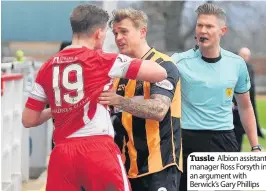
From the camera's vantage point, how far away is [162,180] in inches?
196

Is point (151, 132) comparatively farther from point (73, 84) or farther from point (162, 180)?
point (73, 84)

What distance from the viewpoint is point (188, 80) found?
5.64 metres

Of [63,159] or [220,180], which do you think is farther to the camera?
[220,180]

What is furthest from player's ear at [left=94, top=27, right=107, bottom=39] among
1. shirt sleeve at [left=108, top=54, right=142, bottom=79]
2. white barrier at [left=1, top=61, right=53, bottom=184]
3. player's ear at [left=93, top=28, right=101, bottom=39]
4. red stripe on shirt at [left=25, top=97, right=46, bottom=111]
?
white barrier at [left=1, top=61, right=53, bottom=184]

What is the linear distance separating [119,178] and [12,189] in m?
4.48

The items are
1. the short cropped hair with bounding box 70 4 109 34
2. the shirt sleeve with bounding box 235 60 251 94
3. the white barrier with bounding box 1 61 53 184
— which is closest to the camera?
the short cropped hair with bounding box 70 4 109 34

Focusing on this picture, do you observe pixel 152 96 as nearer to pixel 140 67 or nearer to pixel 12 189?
pixel 140 67

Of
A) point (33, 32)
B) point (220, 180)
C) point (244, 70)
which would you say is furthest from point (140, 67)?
point (33, 32)

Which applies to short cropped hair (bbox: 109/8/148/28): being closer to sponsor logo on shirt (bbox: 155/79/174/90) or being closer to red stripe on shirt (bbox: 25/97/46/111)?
sponsor logo on shirt (bbox: 155/79/174/90)

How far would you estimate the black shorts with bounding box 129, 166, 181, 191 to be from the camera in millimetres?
4973

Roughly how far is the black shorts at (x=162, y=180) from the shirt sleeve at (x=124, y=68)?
0.82 metres

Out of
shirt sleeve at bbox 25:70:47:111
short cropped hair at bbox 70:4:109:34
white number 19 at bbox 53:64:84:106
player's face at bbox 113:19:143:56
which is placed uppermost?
short cropped hair at bbox 70:4:109:34

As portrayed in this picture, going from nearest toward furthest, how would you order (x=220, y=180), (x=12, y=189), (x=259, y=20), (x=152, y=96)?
(x=152, y=96), (x=220, y=180), (x=12, y=189), (x=259, y=20)

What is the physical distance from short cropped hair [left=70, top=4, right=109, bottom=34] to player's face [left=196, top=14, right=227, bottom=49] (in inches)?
52.4
